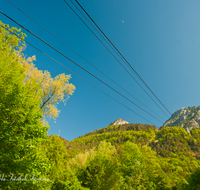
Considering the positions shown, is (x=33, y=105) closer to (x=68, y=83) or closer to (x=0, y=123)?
(x=0, y=123)

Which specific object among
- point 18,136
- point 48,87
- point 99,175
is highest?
point 48,87

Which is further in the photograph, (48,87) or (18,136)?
(48,87)

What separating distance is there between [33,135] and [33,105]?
2.05 metres

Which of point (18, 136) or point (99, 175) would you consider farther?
point (99, 175)

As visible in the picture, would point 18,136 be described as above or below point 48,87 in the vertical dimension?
below

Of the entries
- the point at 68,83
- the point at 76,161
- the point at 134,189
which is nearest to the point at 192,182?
the point at 134,189

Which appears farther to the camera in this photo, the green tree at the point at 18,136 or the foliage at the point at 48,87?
the foliage at the point at 48,87

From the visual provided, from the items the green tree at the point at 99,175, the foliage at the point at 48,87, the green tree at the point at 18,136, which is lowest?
the green tree at the point at 99,175

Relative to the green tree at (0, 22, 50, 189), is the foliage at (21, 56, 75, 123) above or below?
above

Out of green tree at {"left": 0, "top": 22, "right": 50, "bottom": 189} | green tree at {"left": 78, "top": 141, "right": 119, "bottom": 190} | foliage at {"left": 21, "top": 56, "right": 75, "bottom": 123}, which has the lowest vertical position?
green tree at {"left": 78, "top": 141, "right": 119, "bottom": 190}

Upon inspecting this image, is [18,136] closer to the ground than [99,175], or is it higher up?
higher up

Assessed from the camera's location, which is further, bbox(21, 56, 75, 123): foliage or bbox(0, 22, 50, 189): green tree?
bbox(21, 56, 75, 123): foliage

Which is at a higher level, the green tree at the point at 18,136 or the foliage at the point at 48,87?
the foliage at the point at 48,87

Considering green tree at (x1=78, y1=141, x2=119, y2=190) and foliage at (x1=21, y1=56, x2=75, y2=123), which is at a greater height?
foliage at (x1=21, y1=56, x2=75, y2=123)
